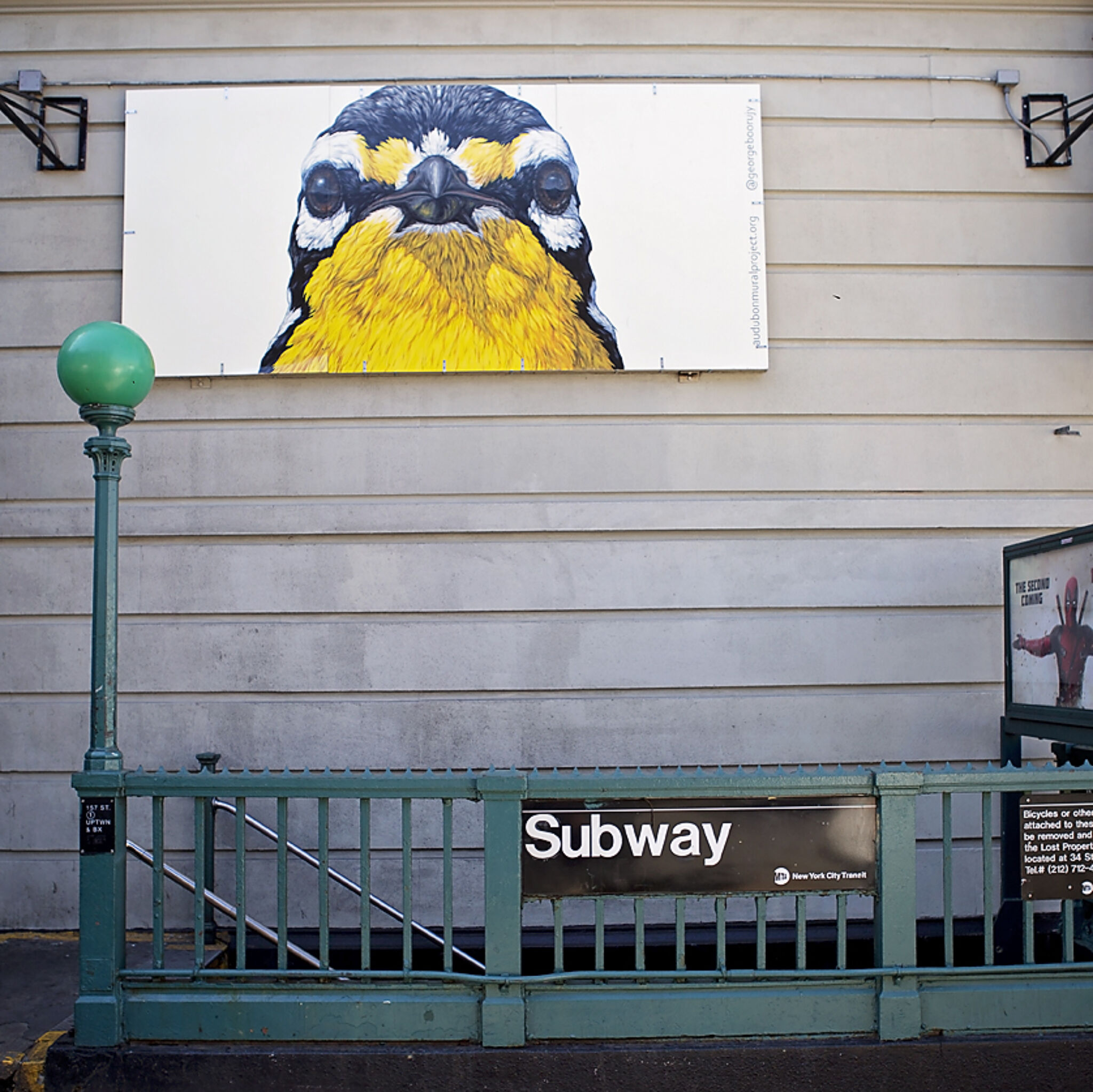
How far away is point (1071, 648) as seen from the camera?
526 cm

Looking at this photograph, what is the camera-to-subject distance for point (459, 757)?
6.32 m

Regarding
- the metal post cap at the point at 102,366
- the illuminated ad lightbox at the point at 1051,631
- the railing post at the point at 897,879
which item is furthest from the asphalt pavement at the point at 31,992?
the illuminated ad lightbox at the point at 1051,631

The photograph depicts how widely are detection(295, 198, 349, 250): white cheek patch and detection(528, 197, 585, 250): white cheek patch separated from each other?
1.32 m

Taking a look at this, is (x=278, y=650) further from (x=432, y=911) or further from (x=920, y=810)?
(x=920, y=810)

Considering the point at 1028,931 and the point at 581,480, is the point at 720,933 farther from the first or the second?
the point at 581,480

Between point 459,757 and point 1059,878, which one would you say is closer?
point 1059,878

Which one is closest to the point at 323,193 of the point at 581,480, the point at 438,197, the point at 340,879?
the point at 438,197

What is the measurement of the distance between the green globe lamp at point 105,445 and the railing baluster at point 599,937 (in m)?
2.24

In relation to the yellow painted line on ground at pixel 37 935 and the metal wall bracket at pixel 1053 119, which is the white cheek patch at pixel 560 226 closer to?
the metal wall bracket at pixel 1053 119

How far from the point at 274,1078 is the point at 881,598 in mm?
4676

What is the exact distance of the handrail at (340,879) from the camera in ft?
17.2

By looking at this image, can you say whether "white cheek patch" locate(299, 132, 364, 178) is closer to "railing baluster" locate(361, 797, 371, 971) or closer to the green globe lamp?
the green globe lamp

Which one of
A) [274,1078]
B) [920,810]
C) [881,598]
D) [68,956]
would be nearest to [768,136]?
[881,598]

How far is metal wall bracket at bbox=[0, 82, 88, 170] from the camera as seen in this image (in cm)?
655
